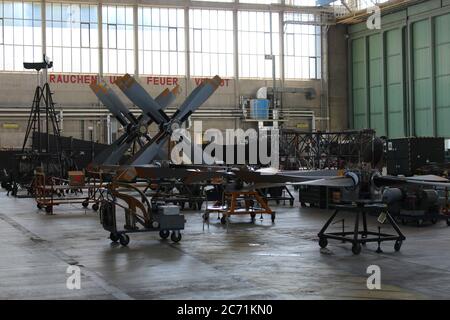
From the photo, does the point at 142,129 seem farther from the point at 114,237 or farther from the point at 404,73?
the point at 404,73

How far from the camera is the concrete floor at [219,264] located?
816cm

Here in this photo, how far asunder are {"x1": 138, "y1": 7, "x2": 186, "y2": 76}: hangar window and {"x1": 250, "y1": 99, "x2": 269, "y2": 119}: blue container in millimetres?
5052

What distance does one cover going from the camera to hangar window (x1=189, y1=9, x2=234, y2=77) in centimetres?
4016

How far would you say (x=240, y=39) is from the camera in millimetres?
41125

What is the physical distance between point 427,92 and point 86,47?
2071cm

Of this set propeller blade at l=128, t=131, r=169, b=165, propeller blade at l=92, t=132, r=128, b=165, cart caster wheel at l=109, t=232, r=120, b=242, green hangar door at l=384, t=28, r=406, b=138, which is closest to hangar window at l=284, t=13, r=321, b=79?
green hangar door at l=384, t=28, r=406, b=138

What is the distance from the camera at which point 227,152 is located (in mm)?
24109

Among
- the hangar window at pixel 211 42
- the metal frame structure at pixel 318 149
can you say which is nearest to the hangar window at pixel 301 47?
the hangar window at pixel 211 42

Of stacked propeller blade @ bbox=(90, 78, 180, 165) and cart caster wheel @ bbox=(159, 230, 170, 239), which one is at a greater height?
stacked propeller blade @ bbox=(90, 78, 180, 165)

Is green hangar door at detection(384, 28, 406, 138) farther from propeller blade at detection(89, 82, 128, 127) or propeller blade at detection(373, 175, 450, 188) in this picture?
propeller blade at detection(373, 175, 450, 188)

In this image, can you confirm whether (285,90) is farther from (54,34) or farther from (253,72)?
(54,34)

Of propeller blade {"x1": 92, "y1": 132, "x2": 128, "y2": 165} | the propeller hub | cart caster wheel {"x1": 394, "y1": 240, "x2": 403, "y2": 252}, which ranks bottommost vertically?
cart caster wheel {"x1": 394, "y1": 240, "x2": 403, "y2": 252}
